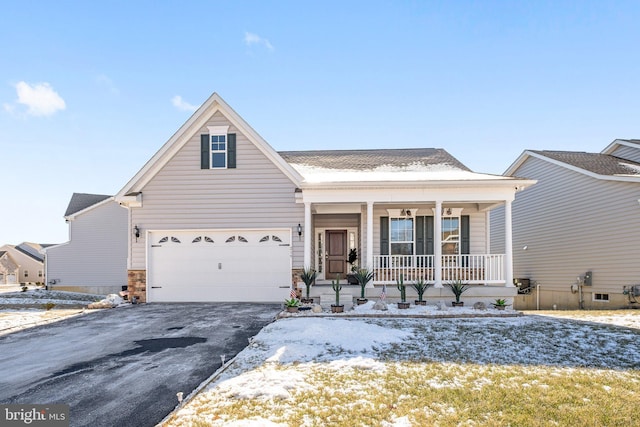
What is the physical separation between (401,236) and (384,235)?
0.60 m

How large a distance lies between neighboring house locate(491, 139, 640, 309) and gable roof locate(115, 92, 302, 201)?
11539mm

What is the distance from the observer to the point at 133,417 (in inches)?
152

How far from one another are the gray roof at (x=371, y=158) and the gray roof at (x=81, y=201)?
13887 millimetres

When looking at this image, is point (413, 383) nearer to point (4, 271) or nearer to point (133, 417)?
point (133, 417)

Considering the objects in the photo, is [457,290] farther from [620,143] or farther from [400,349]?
[620,143]

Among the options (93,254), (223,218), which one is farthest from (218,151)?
(93,254)

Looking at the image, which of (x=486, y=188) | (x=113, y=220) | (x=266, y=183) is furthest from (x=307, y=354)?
(x=113, y=220)

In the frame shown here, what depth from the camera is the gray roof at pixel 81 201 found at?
70.0 ft

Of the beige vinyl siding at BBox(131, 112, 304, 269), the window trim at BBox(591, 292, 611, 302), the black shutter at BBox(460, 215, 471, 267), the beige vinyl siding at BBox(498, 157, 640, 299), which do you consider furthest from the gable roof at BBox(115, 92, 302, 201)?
the window trim at BBox(591, 292, 611, 302)

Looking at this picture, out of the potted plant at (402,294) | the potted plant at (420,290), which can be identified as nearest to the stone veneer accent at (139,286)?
the potted plant at (402,294)

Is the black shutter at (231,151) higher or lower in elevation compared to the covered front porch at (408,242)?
higher

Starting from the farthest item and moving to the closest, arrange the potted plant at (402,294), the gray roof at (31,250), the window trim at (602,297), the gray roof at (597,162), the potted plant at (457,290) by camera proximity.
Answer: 1. the gray roof at (31,250)
2. the gray roof at (597,162)
3. the window trim at (602,297)
4. the potted plant at (457,290)
5. the potted plant at (402,294)

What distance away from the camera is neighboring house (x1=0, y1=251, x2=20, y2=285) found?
3181cm

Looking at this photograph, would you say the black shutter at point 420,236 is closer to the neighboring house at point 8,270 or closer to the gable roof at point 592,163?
the gable roof at point 592,163
